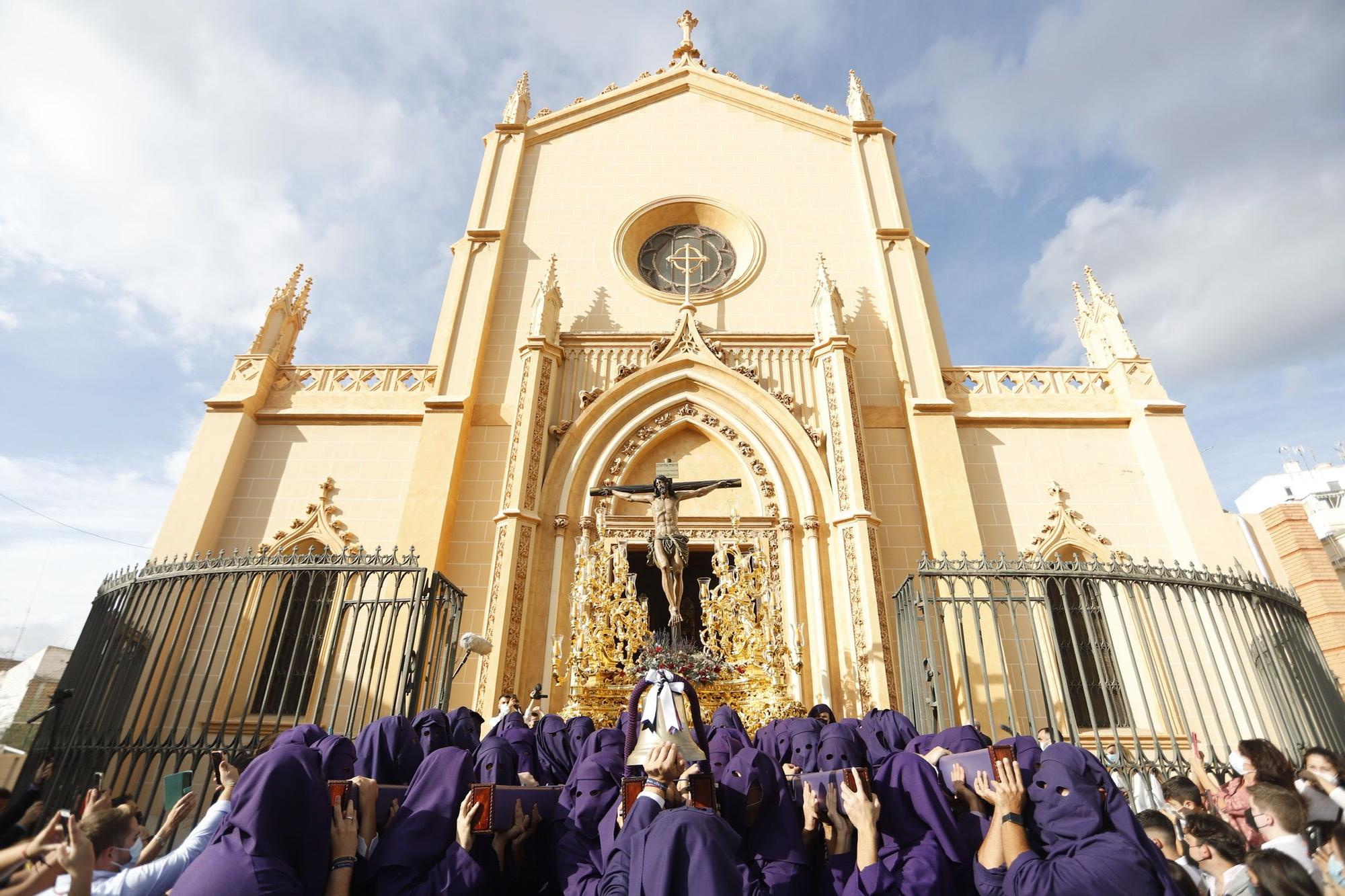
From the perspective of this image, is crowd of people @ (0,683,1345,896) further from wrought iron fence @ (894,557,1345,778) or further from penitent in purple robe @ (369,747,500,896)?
wrought iron fence @ (894,557,1345,778)

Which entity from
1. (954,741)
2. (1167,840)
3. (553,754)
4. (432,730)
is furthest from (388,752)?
(1167,840)

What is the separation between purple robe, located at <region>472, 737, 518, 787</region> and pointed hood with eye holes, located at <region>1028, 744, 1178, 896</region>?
8.20 feet

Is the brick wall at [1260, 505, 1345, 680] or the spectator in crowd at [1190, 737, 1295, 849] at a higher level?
the brick wall at [1260, 505, 1345, 680]

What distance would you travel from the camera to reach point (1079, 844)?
110 inches

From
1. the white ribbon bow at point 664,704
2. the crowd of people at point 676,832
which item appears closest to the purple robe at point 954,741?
the crowd of people at point 676,832

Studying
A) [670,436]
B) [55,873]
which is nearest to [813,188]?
[670,436]

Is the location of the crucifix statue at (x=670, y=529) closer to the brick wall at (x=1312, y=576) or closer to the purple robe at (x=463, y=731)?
the purple robe at (x=463, y=731)

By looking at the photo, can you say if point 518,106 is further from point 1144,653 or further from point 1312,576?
point 1312,576

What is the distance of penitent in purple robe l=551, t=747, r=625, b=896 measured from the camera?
3.24 m

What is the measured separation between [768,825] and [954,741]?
4.84 ft

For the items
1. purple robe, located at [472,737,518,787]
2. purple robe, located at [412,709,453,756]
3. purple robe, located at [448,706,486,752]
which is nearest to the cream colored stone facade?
purple robe, located at [448,706,486,752]

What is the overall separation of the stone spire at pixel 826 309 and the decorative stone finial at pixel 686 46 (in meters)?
8.78

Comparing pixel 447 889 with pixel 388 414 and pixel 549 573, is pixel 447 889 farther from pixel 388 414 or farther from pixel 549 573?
pixel 388 414

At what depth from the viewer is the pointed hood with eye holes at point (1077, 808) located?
111 inches
